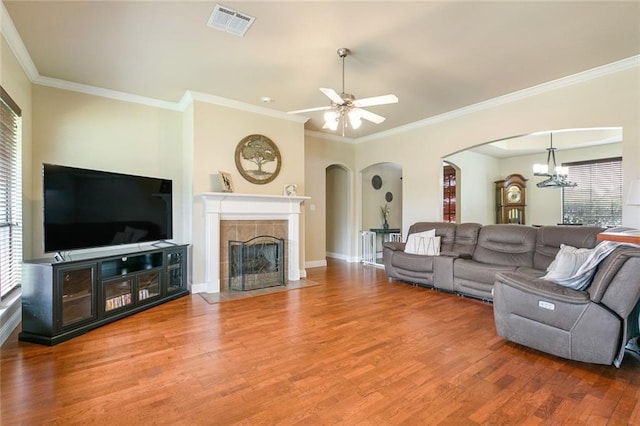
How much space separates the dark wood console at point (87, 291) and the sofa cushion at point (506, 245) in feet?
14.2

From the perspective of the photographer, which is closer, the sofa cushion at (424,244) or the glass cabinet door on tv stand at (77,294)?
the glass cabinet door on tv stand at (77,294)

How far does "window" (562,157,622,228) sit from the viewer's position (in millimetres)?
6707

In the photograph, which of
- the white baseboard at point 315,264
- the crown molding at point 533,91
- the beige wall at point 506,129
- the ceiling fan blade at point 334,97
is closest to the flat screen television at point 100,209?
the ceiling fan blade at point 334,97

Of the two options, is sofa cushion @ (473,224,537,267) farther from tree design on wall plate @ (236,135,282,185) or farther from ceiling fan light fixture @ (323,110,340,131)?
tree design on wall plate @ (236,135,282,185)

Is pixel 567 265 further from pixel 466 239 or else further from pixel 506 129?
pixel 506 129

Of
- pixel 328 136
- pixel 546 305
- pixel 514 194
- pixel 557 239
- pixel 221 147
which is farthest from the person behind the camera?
pixel 514 194

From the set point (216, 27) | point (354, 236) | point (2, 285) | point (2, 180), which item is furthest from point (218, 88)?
A: point (354, 236)

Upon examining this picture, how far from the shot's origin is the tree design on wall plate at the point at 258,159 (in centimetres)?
482

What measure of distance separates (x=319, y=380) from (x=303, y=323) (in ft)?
3.57

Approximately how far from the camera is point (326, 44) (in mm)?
3043

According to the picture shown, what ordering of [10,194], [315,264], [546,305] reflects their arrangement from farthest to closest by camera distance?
[315,264] < [10,194] < [546,305]

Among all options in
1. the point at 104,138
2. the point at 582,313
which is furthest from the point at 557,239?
the point at 104,138

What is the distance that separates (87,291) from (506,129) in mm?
5578

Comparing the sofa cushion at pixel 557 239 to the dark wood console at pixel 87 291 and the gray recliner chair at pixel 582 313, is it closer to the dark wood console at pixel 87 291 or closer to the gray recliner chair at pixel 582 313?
the gray recliner chair at pixel 582 313
